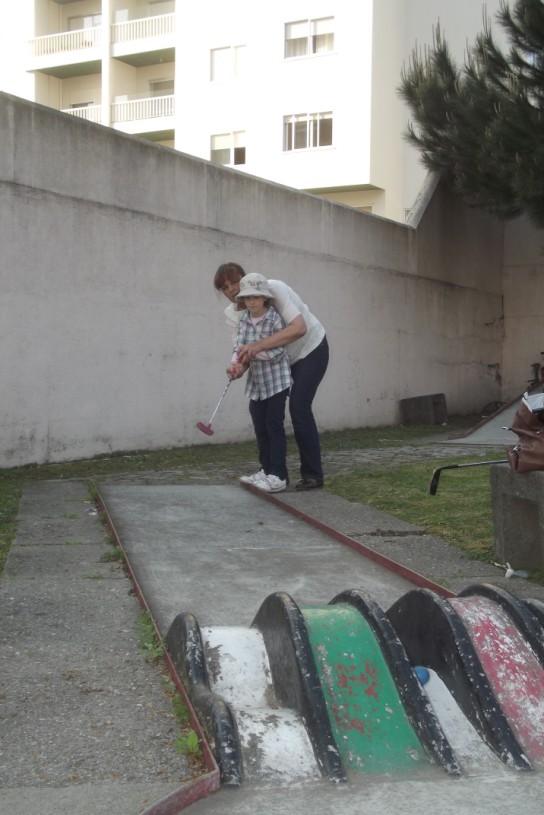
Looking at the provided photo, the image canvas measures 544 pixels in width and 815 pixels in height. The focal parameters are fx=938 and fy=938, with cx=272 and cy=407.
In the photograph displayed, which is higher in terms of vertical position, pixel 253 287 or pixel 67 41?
pixel 67 41

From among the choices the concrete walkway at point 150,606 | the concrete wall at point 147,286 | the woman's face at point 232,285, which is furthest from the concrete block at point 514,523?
the concrete wall at point 147,286

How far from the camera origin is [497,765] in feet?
7.91

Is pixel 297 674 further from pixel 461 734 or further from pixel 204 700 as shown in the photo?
pixel 461 734

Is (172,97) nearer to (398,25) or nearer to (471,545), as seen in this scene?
(398,25)

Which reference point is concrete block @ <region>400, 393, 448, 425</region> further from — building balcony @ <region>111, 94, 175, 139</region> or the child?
building balcony @ <region>111, 94, 175, 139</region>

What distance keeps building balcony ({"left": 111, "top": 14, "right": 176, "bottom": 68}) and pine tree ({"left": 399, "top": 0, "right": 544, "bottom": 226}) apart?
74.7 feet

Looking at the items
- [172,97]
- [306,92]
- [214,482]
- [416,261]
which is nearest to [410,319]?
[416,261]

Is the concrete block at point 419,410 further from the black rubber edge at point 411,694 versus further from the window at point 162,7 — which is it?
the window at point 162,7

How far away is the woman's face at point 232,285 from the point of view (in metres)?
6.62

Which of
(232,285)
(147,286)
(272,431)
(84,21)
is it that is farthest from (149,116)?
(272,431)

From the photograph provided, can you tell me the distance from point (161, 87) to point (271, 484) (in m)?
32.3

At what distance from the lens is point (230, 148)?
29.1 metres

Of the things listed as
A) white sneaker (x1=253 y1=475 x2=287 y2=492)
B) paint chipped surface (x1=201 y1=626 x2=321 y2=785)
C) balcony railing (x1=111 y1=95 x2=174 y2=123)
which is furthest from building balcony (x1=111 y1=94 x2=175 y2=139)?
paint chipped surface (x1=201 y1=626 x2=321 y2=785)

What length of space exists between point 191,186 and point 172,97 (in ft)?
83.5
